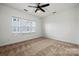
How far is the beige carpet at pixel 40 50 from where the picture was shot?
1824 mm

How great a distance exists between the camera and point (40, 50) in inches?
80.0

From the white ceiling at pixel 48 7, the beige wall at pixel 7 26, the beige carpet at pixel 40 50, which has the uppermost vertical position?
the white ceiling at pixel 48 7

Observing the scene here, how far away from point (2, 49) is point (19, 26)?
0.77m

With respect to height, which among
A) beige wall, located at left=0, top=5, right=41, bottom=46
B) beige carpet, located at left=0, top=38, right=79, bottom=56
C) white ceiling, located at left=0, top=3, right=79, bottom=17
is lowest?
beige carpet, located at left=0, top=38, right=79, bottom=56

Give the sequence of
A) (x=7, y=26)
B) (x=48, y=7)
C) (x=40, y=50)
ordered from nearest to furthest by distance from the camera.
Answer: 1. (x=7, y=26)
2. (x=48, y=7)
3. (x=40, y=50)

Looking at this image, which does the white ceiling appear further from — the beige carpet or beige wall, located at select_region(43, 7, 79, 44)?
the beige carpet

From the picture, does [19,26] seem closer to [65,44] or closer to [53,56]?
[53,56]

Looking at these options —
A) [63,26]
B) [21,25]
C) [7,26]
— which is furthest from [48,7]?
[7,26]

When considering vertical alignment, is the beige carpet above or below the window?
below

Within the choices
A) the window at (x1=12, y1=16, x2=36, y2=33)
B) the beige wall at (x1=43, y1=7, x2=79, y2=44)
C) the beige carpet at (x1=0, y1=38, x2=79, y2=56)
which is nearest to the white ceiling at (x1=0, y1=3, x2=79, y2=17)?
the beige wall at (x1=43, y1=7, x2=79, y2=44)

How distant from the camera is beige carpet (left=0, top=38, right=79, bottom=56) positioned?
1824mm

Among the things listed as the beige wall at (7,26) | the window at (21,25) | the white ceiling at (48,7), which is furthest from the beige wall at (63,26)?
the beige wall at (7,26)

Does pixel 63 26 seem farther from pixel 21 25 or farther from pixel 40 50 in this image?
pixel 21 25

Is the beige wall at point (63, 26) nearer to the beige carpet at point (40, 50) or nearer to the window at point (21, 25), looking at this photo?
the beige carpet at point (40, 50)
